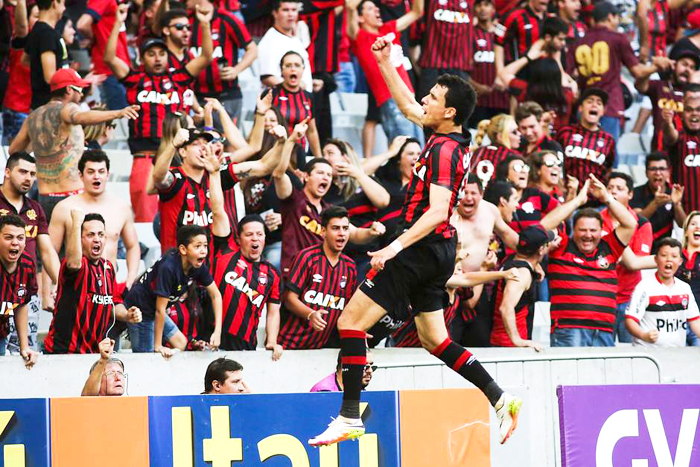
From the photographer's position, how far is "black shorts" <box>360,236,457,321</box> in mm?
7406

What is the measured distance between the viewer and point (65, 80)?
11156 mm

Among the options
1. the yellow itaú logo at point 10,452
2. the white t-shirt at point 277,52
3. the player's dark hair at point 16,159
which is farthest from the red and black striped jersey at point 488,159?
the yellow itaú logo at point 10,452

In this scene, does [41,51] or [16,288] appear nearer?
[16,288]

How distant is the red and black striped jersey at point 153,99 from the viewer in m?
12.0

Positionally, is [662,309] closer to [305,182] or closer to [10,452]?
[305,182]

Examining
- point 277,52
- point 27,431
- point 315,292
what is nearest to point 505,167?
point 315,292

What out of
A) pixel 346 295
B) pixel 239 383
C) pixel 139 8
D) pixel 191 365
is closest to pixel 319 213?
pixel 346 295

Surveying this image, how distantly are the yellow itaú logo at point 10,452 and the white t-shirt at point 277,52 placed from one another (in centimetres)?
622

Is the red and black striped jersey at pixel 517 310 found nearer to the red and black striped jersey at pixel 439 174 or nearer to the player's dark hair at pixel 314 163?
the player's dark hair at pixel 314 163

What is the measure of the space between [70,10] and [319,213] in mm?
4872

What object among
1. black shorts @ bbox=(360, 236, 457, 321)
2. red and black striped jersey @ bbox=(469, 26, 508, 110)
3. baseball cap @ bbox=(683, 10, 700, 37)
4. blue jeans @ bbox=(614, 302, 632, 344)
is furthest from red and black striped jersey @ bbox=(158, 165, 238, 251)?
baseball cap @ bbox=(683, 10, 700, 37)

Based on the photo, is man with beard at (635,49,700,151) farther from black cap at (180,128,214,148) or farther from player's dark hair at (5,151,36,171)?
player's dark hair at (5,151,36,171)

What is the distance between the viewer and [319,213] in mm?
11008

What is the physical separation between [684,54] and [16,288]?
367 inches
